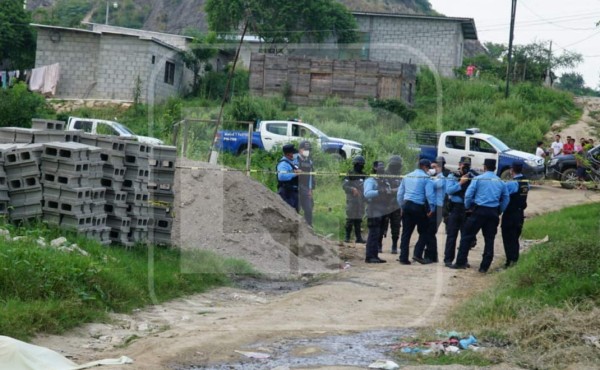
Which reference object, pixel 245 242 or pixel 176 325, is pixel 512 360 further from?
pixel 245 242

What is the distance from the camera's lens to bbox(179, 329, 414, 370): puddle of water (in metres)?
9.66

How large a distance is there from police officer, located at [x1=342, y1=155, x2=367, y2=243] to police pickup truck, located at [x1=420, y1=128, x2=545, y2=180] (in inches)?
440

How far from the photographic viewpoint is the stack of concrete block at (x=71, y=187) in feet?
45.6

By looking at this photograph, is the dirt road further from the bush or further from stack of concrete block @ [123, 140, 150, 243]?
the bush

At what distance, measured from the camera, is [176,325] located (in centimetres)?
1170

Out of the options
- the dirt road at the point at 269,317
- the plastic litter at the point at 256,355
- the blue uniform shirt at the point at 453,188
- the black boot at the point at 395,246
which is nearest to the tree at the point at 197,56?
the black boot at the point at 395,246

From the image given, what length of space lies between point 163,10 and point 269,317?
8229cm

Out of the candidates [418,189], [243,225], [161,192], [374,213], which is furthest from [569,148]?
[161,192]

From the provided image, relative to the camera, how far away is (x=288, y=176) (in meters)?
18.5

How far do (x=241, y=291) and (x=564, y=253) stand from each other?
4.80m

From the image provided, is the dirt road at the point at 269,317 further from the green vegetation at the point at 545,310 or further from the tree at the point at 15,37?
the tree at the point at 15,37

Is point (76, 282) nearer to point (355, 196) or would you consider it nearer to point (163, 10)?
point (355, 196)

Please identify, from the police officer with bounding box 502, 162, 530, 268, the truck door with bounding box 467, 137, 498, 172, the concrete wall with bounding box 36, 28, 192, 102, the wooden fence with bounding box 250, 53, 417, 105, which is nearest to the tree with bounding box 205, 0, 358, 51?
the wooden fence with bounding box 250, 53, 417, 105

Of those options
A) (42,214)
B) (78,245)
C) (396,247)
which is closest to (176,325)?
(78,245)
